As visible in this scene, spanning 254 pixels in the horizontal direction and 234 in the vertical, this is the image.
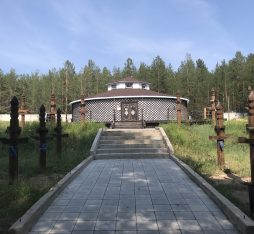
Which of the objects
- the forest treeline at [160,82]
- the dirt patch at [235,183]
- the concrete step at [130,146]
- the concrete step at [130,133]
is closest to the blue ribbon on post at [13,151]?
the dirt patch at [235,183]

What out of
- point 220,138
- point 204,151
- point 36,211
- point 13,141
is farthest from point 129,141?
point 36,211

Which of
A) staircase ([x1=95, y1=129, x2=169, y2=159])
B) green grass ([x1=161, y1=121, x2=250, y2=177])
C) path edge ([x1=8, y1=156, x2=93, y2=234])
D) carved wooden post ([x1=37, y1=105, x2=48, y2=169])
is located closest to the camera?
path edge ([x1=8, y1=156, x2=93, y2=234])

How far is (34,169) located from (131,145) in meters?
5.27

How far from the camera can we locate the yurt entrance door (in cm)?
2945

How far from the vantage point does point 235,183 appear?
9.02m

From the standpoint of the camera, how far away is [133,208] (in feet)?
19.9

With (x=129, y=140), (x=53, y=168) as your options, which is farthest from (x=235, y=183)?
(x=129, y=140)

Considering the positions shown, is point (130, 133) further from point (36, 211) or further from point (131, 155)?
point (36, 211)

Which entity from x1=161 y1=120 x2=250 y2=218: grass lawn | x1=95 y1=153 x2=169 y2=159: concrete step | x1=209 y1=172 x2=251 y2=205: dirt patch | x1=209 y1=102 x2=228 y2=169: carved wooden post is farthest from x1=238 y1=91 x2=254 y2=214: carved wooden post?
x1=95 y1=153 x2=169 y2=159: concrete step

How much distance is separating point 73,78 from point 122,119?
4481 cm

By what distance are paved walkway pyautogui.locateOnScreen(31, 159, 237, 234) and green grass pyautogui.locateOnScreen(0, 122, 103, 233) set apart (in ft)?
1.48

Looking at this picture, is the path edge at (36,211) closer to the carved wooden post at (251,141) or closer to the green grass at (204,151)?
the carved wooden post at (251,141)

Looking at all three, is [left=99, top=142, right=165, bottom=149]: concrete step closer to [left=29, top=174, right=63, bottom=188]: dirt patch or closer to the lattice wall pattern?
[left=29, top=174, right=63, bottom=188]: dirt patch

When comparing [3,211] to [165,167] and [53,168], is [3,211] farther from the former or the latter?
[165,167]
